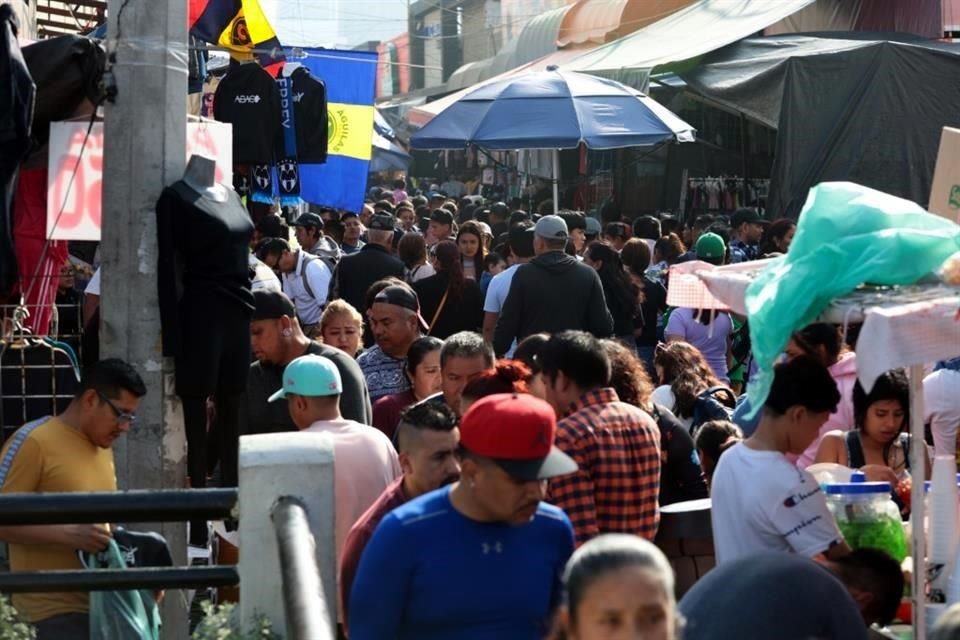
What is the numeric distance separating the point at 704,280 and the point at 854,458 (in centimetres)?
160

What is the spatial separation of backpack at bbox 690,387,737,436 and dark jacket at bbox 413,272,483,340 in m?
3.42

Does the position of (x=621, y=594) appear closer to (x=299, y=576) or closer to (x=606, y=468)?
(x=299, y=576)

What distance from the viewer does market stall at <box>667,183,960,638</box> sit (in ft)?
14.8

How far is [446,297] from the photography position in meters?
11.5

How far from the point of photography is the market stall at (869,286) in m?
4.52

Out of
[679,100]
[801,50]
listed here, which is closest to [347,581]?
[801,50]

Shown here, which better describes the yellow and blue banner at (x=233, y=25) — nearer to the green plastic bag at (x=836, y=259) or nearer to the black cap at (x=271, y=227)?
the black cap at (x=271, y=227)

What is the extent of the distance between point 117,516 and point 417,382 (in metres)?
3.06

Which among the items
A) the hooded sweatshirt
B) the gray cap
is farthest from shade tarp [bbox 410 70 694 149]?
the hooded sweatshirt

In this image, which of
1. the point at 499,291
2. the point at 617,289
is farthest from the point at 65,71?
the point at 617,289

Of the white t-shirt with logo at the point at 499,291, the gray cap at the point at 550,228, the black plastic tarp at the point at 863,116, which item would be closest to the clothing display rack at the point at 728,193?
the black plastic tarp at the point at 863,116

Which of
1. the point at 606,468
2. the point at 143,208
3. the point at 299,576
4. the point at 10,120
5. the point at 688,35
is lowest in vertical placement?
the point at 606,468

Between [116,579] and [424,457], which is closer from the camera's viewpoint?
[116,579]

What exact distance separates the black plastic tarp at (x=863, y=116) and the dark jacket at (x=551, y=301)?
6.78 metres
